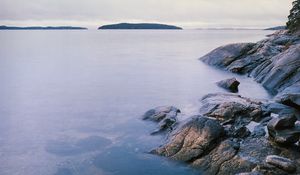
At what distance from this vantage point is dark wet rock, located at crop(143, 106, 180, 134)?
2485cm

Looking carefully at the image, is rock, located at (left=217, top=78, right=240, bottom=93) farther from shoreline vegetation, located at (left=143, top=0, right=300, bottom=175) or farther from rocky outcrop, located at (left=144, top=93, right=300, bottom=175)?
rocky outcrop, located at (left=144, top=93, right=300, bottom=175)

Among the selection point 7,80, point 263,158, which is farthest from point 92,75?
point 263,158

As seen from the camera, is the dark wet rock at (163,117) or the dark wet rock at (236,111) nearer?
the dark wet rock at (236,111)

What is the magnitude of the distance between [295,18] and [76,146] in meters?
66.4

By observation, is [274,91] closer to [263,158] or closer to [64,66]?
[263,158]

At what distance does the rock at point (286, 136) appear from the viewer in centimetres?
1852

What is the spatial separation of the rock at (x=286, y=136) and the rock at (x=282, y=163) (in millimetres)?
1864

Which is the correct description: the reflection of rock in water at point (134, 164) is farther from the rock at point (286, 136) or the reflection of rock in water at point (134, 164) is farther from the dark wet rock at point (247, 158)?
the rock at point (286, 136)

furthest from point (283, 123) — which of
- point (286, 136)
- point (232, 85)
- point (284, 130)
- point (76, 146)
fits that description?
point (232, 85)

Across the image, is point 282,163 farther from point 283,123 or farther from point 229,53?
point 229,53

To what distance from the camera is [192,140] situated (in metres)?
20.3

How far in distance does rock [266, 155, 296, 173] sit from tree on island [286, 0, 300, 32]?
63.7 meters

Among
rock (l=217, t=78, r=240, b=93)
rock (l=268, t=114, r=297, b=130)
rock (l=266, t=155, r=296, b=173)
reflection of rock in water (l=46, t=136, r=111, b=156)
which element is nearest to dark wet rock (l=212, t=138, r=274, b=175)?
rock (l=266, t=155, r=296, b=173)

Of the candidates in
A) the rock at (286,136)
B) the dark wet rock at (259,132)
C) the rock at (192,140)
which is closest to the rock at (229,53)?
the dark wet rock at (259,132)
